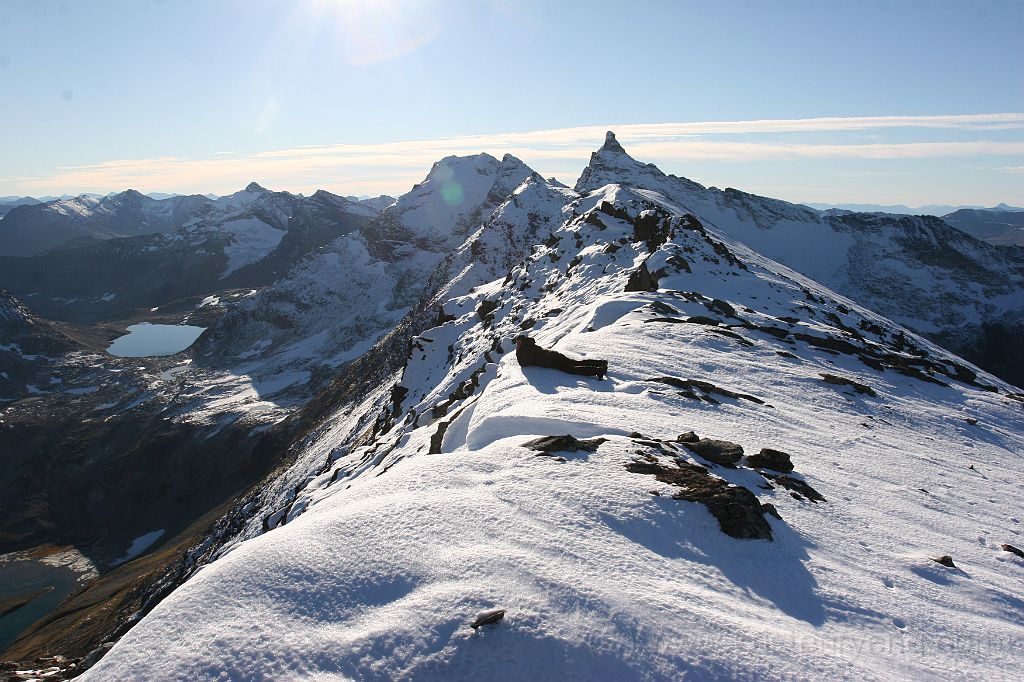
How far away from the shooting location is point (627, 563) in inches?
300

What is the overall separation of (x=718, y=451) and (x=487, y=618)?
24.3 ft

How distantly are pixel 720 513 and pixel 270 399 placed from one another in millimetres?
100610

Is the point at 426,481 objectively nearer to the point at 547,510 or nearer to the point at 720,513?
the point at 547,510

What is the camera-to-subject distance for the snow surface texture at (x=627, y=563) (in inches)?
241

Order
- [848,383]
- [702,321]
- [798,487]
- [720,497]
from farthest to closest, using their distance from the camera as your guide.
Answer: [702,321], [848,383], [798,487], [720,497]

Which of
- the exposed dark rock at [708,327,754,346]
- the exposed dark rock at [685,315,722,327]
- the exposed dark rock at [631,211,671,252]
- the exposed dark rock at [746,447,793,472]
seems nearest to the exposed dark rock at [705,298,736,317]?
the exposed dark rock at [685,315,722,327]

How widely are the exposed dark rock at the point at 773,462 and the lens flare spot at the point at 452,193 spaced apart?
499 ft

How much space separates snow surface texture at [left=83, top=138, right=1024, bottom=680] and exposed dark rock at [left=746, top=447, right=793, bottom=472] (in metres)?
0.44

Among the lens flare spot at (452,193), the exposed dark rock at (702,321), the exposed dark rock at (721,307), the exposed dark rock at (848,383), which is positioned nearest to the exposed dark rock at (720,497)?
the exposed dark rock at (848,383)

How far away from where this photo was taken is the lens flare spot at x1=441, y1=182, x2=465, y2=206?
158 m

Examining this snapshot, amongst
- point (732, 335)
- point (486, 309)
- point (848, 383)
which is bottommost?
point (486, 309)

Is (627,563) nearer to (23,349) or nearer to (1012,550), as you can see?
(1012,550)

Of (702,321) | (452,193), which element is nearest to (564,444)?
(702,321)

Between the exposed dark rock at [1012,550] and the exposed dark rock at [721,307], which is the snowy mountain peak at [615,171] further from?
the exposed dark rock at [1012,550]
